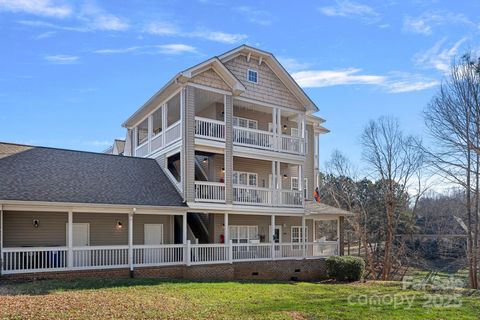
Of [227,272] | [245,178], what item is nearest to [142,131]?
[245,178]

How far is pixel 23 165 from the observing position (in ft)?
56.9

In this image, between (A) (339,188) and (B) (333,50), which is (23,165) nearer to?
(B) (333,50)

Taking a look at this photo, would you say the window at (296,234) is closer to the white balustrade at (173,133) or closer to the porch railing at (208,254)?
the porch railing at (208,254)

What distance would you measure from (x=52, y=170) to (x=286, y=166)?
13.3 m

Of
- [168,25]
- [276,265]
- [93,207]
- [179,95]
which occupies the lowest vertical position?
[276,265]

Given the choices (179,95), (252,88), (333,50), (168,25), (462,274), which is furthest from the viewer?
(462,274)

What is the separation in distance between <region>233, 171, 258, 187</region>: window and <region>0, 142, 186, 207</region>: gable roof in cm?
425

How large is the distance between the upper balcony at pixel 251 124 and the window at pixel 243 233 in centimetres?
466

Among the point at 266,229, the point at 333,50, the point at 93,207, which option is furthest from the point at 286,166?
the point at 93,207

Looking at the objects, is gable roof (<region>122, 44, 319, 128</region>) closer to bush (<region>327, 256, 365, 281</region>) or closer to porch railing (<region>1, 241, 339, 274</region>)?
porch railing (<region>1, 241, 339, 274</region>)

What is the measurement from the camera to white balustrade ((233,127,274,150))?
2122cm

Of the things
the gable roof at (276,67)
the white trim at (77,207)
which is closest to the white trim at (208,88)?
the gable roof at (276,67)

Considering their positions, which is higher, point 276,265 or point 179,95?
point 179,95

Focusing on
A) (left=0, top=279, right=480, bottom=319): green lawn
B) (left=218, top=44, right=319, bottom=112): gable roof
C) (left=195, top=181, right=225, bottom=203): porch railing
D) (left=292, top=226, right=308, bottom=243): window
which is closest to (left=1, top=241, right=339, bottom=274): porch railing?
(left=0, top=279, right=480, bottom=319): green lawn
